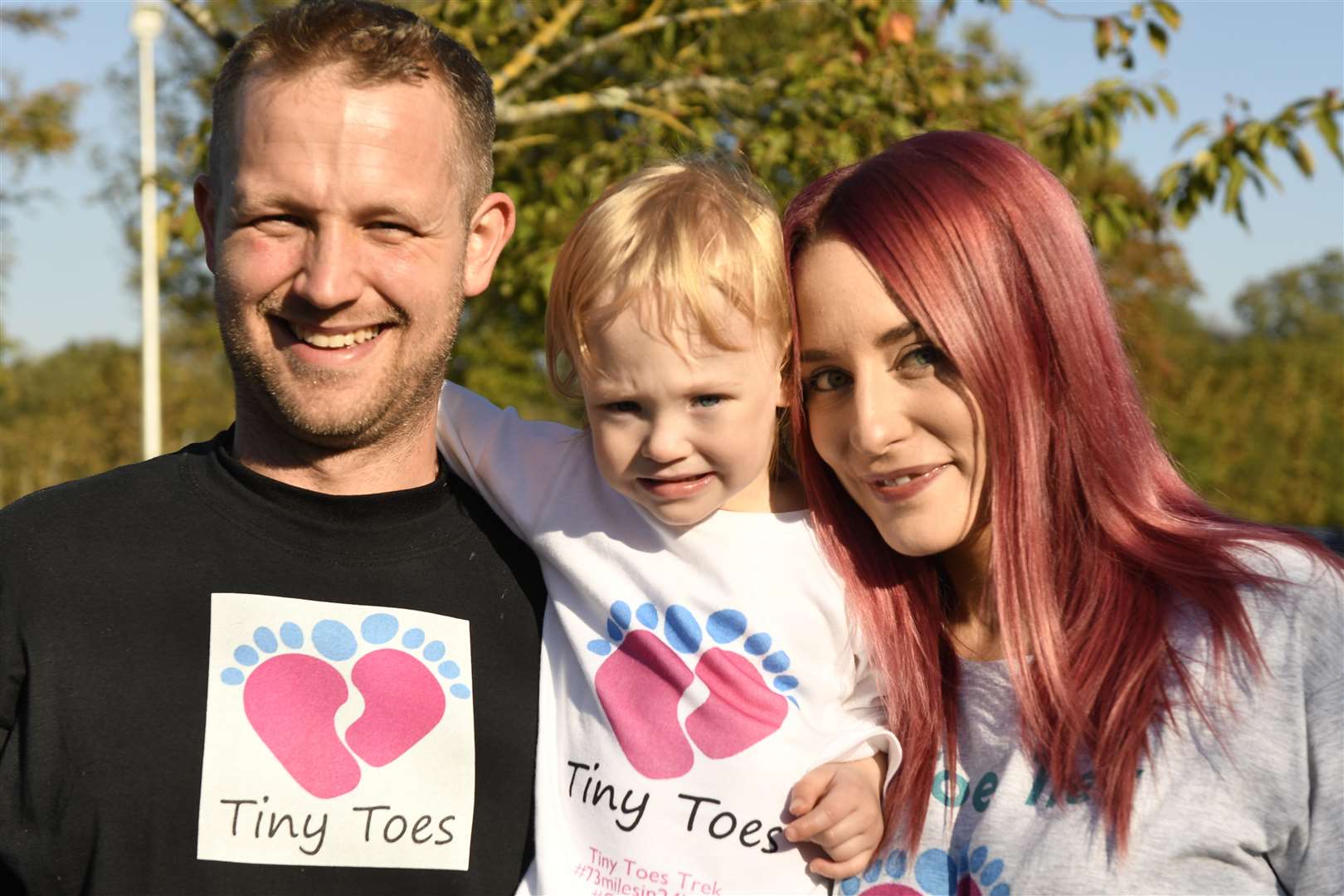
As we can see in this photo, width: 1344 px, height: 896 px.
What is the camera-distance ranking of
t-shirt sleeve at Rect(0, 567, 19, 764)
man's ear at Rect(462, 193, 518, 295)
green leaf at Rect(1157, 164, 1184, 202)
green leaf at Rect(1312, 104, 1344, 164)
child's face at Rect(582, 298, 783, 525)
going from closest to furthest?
1. t-shirt sleeve at Rect(0, 567, 19, 764)
2. child's face at Rect(582, 298, 783, 525)
3. man's ear at Rect(462, 193, 518, 295)
4. green leaf at Rect(1312, 104, 1344, 164)
5. green leaf at Rect(1157, 164, 1184, 202)

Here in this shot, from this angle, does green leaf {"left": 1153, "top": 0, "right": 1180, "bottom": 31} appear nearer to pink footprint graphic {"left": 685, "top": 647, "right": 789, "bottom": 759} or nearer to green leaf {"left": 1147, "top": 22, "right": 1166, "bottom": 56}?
green leaf {"left": 1147, "top": 22, "right": 1166, "bottom": 56}

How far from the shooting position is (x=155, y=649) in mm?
2273

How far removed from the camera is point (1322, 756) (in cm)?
208

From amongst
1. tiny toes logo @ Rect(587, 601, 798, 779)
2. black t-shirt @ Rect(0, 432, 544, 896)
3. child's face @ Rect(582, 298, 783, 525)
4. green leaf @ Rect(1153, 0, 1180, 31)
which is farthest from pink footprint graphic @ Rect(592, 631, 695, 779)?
green leaf @ Rect(1153, 0, 1180, 31)

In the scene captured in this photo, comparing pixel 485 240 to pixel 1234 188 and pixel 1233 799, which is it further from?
pixel 1234 188

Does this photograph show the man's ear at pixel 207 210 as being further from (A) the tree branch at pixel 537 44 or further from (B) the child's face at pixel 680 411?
(A) the tree branch at pixel 537 44

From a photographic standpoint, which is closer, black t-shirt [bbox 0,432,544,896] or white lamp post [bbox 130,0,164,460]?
black t-shirt [bbox 0,432,544,896]

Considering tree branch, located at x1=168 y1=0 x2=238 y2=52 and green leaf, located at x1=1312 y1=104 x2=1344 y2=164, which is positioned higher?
tree branch, located at x1=168 y1=0 x2=238 y2=52

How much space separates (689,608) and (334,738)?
2.40ft

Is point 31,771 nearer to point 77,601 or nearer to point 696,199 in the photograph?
point 77,601

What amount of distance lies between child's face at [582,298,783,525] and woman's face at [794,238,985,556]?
0.14 metres

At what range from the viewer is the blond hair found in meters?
2.51

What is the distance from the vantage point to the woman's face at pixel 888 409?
7.72 feet

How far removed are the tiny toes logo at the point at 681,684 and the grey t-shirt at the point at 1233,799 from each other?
496 millimetres
